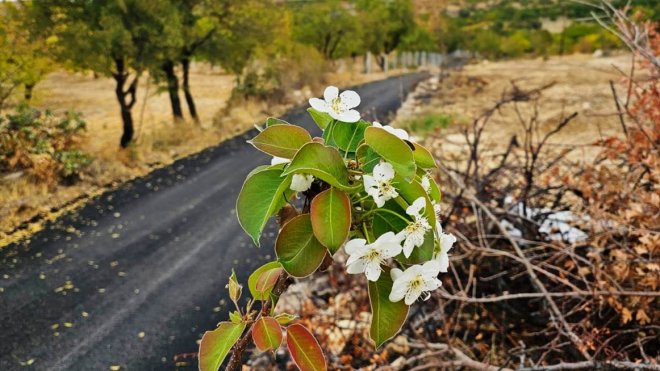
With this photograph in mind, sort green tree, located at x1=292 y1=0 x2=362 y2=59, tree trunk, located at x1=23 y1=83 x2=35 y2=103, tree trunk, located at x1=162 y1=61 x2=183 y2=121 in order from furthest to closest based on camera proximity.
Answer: green tree, located at x1=292 y1=0 x2=362 y2=59, tree trunk, located at x1=162 y1=61 x2=183 y2=121, tree trunk, located at x1=23 y1=83 x2=35 y2=103

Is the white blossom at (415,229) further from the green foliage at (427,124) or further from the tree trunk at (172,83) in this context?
the tree trunk at (172,83)

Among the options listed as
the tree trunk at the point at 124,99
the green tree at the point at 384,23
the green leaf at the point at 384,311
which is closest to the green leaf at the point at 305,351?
the green leaf at the point at 384,311

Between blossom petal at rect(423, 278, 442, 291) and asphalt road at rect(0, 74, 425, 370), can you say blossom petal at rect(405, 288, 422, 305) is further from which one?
asphalt road at rect(0, 74, 425, 370)

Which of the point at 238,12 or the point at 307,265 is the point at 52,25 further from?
the point at 307,265

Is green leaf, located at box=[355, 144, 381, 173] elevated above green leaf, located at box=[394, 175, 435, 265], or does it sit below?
above

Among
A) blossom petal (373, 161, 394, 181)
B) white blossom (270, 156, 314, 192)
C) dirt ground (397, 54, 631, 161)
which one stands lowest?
dirt ground (397, 54, 631, 161)

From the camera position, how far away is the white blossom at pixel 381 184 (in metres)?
1.05

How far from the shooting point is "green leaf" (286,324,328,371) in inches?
47.3

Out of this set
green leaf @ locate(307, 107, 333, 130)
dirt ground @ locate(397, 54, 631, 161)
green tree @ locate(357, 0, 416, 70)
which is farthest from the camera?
green tree @ locate(357, 0, 416, 70)

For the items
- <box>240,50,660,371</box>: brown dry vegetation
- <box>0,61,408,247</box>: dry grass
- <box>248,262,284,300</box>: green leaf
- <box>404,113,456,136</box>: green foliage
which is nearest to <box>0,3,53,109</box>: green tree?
<box>0,61,408,247</box>: dry grass

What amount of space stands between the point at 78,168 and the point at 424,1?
3614cm

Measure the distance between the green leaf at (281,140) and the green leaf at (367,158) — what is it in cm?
12

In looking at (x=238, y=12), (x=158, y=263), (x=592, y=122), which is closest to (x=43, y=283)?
(x=158, y=263)

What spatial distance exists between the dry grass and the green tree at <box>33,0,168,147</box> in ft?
3.59
